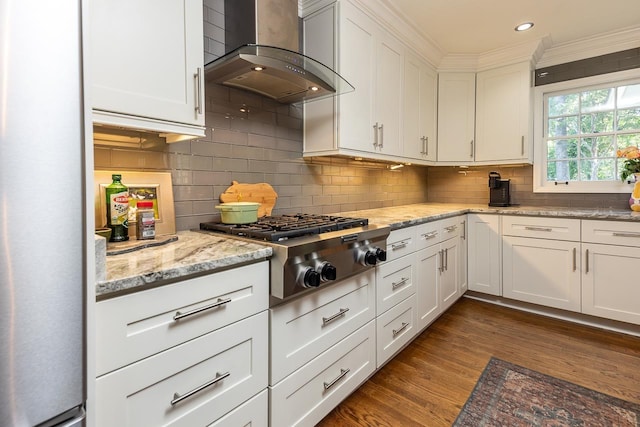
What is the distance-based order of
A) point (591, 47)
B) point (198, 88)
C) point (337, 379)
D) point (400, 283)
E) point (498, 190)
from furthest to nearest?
point (498, 190)
point (591, 47)
point (400, 283)
point (337, 379)
point (198, 88)

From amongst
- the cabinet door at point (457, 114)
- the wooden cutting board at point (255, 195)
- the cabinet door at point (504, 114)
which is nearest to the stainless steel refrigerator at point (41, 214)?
the wooden cutting board at point (255, 195)

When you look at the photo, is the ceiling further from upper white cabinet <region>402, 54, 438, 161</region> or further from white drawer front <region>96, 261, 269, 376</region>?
white drawer front <region>96, 261, 269, 376</region>

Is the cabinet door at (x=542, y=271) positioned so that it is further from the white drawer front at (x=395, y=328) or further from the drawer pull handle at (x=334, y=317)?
the drawer pull handle at (x=334, y=317)

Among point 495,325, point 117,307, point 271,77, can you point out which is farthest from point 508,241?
point 117,307

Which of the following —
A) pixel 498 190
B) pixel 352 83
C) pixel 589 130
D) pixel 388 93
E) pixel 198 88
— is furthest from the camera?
pixel 498 190

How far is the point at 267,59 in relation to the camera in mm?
1500

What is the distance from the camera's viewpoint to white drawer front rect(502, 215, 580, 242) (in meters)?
2.62

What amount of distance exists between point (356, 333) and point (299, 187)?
3.52 ft

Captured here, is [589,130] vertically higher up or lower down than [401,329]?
higher up

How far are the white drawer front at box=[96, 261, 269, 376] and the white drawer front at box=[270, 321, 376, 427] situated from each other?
0.40 meters

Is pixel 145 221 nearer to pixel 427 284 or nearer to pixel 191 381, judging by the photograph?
pixel 191 381

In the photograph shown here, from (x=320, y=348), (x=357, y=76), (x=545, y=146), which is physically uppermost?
(x=357, y=76)

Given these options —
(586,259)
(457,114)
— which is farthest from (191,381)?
(457,114)

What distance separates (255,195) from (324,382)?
3.57 feet
